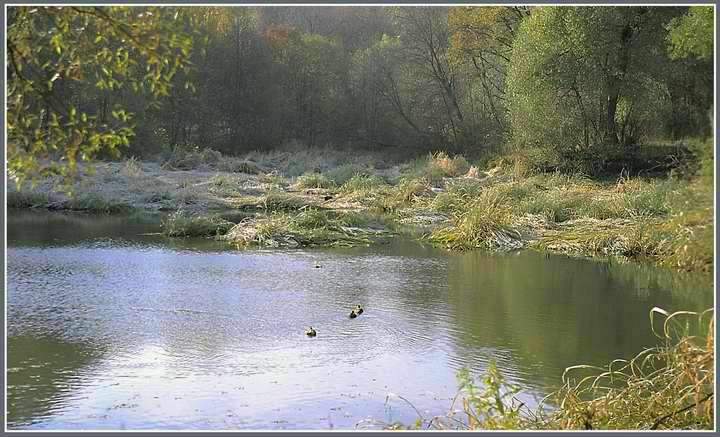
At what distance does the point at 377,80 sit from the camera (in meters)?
24.8

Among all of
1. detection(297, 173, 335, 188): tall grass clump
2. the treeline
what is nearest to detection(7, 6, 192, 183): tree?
the treeline

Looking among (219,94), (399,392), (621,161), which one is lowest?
(399,392)

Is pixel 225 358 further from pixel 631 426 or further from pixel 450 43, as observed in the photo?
pixel 450 43

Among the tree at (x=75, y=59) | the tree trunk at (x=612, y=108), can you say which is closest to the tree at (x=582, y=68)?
the tree trunk at (x=612, y=108)

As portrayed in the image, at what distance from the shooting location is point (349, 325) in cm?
630

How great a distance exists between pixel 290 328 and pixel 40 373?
1816 millimetres

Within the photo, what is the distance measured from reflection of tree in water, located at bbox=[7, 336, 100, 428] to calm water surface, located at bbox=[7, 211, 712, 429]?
0.05 ft

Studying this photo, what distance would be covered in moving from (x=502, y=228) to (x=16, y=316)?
644 cm

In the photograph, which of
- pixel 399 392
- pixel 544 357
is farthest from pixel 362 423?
pixel 544 357

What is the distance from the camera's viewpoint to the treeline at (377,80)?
11.6ft

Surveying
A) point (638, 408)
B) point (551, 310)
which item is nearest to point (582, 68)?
point (551, 310)

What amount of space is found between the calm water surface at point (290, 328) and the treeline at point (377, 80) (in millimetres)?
1473

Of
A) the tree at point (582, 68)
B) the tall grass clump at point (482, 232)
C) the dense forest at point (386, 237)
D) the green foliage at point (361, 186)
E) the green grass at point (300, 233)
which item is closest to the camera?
the dense forest at point (386, 237)

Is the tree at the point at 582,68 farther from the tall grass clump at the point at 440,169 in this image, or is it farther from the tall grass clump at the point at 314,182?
the tall grass clump at the point at 314,182
